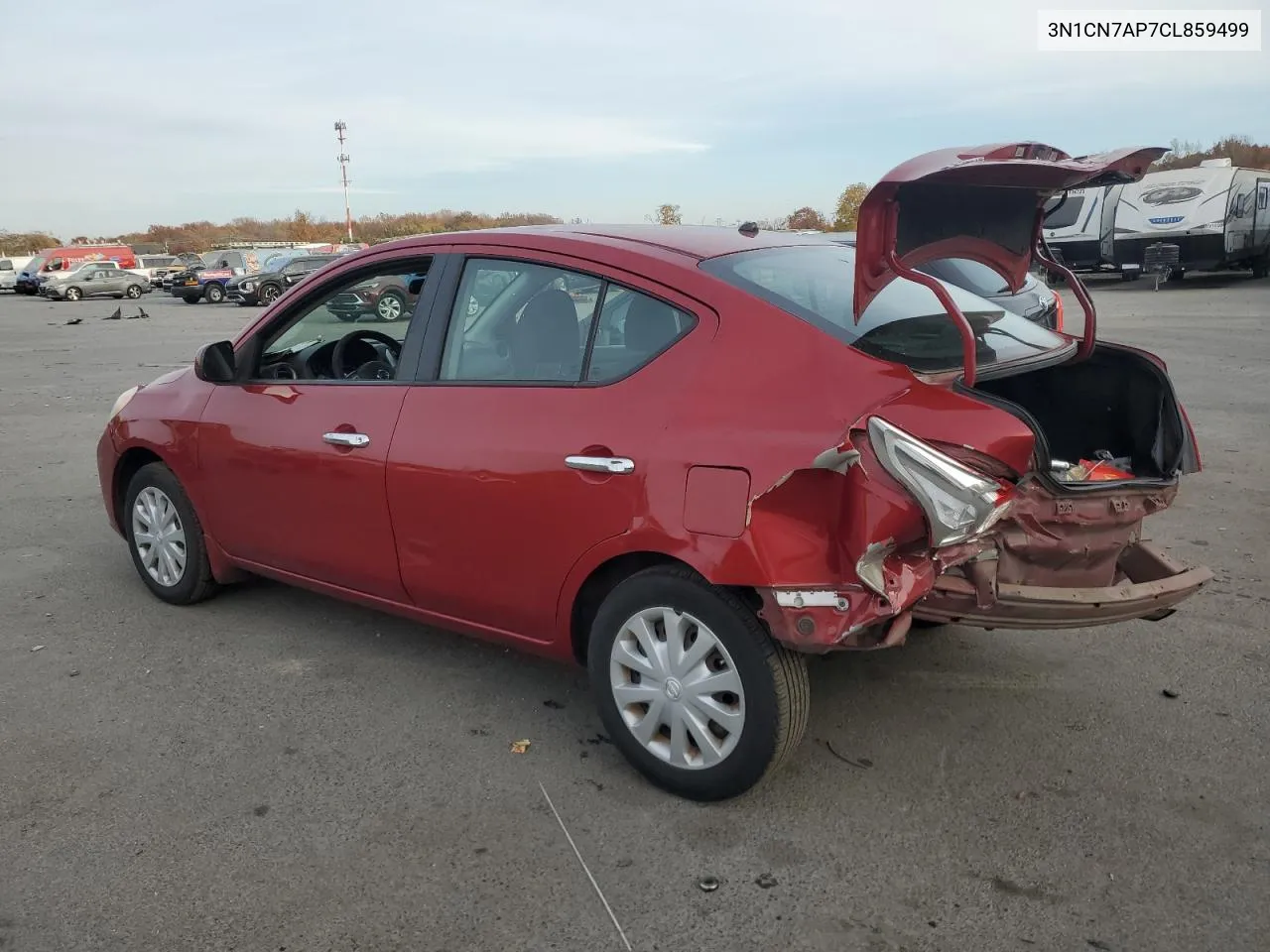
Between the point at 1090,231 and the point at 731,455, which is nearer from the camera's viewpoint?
the point at 731,455

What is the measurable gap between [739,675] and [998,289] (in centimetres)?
496

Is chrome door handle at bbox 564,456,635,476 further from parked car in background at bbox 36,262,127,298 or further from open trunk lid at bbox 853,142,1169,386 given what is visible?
parked car in background at bbox 36,262,127,298

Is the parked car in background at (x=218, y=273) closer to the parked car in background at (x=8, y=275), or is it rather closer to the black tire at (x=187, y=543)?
the parked car in background at (x=8, y=275)

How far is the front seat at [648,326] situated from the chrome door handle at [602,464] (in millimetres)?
354

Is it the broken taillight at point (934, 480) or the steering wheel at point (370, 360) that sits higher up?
the steering wheel at point (370, 360)

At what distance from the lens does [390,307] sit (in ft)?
13.7

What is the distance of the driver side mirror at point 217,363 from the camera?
14.0ft

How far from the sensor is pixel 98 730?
3.64 meters

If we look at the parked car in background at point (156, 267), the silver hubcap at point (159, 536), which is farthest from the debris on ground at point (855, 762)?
the parked car in background at point (156, 267)

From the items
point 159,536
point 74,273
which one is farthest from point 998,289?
point 74,273

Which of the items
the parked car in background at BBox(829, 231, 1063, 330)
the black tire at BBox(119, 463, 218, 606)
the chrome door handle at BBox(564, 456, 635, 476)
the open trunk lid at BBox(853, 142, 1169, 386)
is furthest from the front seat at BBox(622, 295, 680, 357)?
the parked car in background at BBox(829, 231, 1063, 330)

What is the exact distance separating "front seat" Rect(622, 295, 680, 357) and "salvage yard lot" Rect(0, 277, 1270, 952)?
3.25 ft

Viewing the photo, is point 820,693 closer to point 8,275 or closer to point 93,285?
point 93,285

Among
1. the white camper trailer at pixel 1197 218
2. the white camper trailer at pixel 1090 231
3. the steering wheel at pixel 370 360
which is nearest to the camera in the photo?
the steering wheel at pixel 370 360
